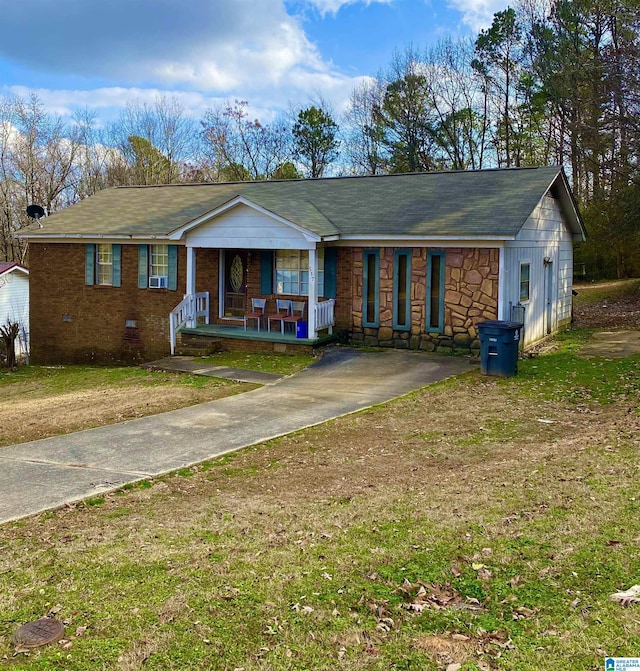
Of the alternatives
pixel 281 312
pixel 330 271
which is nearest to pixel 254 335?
pixel 281 312

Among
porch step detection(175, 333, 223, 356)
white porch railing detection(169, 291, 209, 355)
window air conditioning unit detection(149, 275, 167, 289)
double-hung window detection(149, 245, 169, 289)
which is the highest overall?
double-hung window detection(149, 245, 169, 289)

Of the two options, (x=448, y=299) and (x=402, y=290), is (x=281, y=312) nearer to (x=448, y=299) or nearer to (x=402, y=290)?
(x=402, y=290)

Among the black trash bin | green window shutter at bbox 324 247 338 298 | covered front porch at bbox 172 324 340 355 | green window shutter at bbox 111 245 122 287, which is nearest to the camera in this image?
the black trash bin

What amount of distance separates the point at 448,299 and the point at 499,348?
307 cm

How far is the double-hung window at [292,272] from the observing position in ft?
62.5

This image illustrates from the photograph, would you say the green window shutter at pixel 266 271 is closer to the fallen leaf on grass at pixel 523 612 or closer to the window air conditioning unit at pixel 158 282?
the window air conditioning unit at pixel 158 282

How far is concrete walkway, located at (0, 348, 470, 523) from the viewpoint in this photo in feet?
25.9

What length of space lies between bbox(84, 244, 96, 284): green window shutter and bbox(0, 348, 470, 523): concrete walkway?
9.20 m

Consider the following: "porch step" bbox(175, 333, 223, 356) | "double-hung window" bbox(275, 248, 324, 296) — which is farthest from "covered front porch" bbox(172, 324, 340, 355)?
"double-hung window" bbox(275, 248, 324, 296)

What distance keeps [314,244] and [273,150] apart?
33405mm

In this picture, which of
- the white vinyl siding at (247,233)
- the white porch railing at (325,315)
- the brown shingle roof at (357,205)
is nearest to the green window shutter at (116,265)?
the brown shingle roof at (357,205)

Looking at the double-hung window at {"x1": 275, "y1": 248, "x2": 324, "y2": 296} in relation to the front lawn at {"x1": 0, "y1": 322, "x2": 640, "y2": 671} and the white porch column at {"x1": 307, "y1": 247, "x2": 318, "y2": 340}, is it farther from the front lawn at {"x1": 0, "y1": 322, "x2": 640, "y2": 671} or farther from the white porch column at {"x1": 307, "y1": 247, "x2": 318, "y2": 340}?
the front lawn at {"x1": 0, "y1": 322, "x2": 640, "y2": 671}

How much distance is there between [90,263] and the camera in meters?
21.7

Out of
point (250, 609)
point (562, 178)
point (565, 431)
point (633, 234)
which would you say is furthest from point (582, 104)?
point (250, 609)
